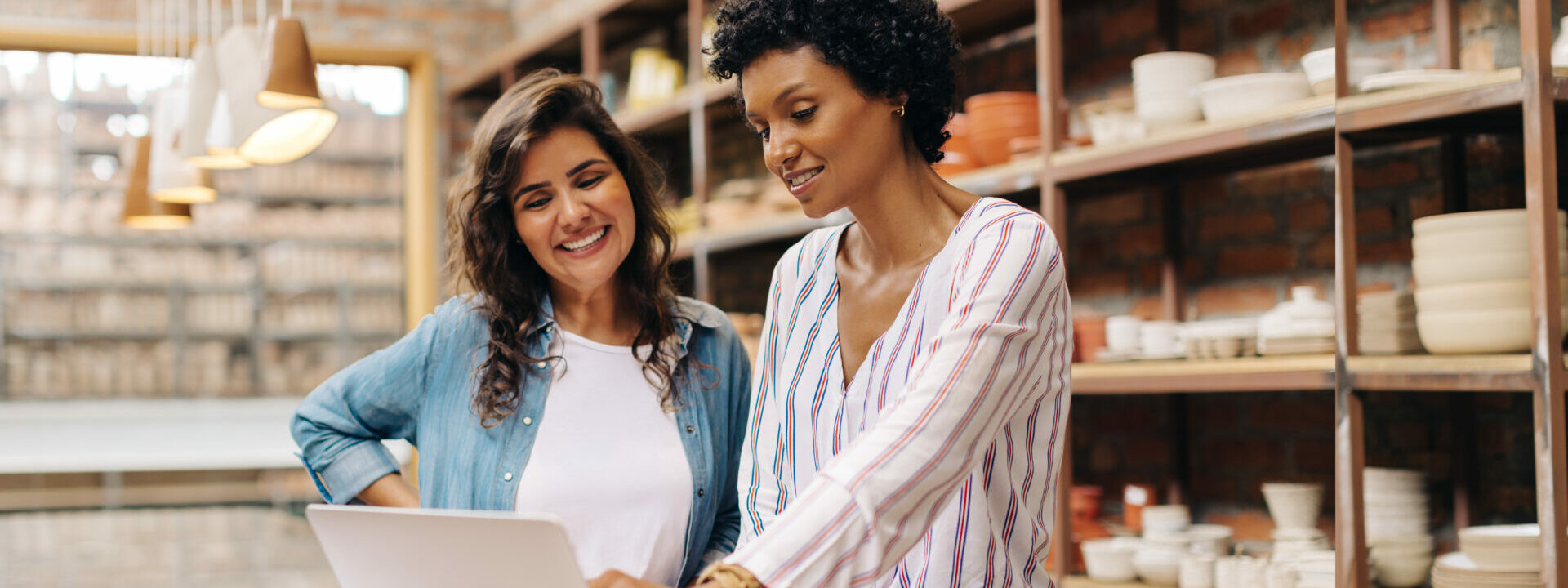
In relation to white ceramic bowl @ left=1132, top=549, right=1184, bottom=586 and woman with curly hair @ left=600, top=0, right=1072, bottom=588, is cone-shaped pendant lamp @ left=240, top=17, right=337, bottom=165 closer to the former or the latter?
woman with curly hair @ left=600, top=0, right=1072, bottom=588

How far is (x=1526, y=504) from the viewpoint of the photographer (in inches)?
91.9

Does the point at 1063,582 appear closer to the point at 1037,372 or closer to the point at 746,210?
the point at 746,210

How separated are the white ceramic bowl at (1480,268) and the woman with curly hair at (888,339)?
114 centimetres

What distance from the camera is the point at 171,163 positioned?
3.28 meters

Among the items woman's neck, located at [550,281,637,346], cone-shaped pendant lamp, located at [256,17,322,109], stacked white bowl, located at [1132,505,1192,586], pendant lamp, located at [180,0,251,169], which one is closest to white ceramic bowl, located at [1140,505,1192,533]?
stacked white bowl, located at [1132,505,1192,586]

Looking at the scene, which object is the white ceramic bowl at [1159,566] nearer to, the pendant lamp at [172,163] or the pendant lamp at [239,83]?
the pendant lamp at [239,83]

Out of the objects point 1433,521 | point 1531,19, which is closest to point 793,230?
point 1433,521

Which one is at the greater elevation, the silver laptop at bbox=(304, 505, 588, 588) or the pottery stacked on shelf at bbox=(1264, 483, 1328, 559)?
the silver laptop at bbox=(304, 505, 588, 588)

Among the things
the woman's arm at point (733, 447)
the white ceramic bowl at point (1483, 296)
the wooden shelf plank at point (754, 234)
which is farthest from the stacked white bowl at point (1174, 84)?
the woman's arm at point (733, 447)

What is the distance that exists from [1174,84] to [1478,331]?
79 cm

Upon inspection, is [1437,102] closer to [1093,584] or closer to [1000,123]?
[1000,123]

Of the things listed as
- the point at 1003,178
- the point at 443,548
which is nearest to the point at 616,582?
the point at 443,548

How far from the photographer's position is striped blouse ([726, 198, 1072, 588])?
952mm

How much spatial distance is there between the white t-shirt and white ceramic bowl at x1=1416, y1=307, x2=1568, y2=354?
1.25 meters
